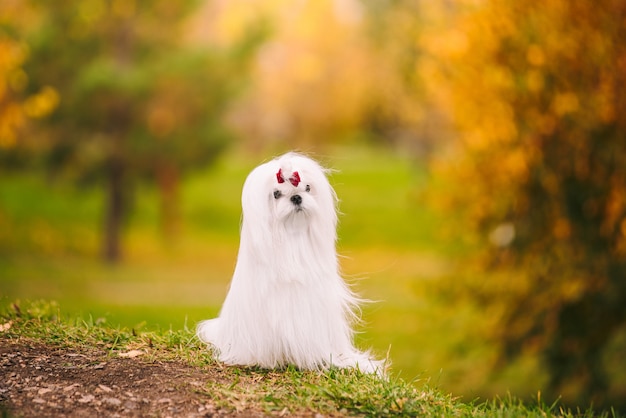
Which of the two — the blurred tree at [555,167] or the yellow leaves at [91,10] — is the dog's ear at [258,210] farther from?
the yellow leaves at [91,10]

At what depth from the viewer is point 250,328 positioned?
4.38 meters

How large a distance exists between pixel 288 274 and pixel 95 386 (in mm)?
1239

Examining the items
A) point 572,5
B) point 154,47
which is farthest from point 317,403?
point 154,47

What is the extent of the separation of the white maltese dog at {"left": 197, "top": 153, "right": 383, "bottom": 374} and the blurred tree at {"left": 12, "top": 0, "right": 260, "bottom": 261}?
13668 millimetres

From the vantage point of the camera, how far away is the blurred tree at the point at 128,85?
17.5m

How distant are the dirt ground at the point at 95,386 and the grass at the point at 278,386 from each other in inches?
3.7

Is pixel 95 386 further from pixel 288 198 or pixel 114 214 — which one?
pixel 114 214

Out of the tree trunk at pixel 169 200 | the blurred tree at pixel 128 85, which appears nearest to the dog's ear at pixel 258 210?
the blurred tree at pixel 128 85

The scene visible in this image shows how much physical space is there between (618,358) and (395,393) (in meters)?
4.63

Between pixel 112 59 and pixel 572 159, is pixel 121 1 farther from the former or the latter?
pixel 572 159

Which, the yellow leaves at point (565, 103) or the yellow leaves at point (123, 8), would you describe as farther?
the yellow leaves at point (123, 8)

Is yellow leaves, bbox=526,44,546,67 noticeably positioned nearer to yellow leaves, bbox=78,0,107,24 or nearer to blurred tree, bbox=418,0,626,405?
blurred tree, bbox=418,0,626,405

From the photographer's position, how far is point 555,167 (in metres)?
8.31

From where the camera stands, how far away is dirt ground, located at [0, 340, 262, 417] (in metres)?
3.96
